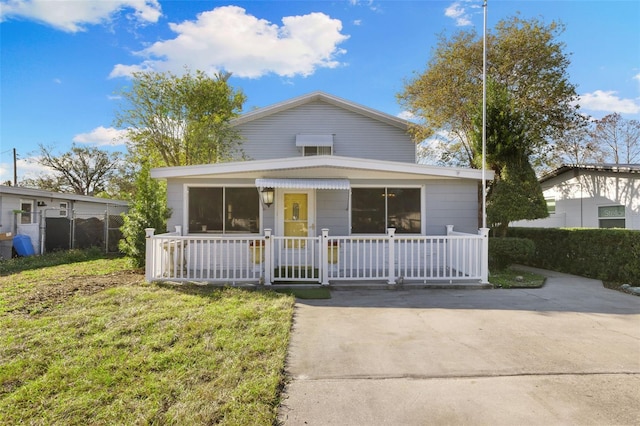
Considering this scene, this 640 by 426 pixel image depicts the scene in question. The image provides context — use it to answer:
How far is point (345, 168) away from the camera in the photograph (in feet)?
27.3

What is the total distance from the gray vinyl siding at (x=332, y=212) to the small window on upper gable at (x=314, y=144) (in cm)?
450

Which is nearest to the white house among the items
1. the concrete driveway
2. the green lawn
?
the green lawn

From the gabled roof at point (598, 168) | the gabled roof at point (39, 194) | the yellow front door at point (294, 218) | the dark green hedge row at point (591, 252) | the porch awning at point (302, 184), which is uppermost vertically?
the gabled roof at point (598, 168)

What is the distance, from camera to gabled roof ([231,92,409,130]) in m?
13.2

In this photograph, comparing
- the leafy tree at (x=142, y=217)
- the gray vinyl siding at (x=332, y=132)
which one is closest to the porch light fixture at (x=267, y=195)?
the leafy tree at (x=142, y=217)

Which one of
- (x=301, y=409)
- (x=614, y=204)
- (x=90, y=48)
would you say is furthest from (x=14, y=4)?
(x=614, y=204)

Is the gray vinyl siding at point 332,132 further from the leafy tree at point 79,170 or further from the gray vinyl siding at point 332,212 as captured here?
the leafy tree at point 79,170

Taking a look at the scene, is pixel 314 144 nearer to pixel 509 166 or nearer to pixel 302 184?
pixel 302 184

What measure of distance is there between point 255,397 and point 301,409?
0.39 m

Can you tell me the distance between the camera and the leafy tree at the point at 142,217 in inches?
353

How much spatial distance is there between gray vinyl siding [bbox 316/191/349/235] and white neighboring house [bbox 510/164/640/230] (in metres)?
8.25

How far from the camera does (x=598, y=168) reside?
1071cm

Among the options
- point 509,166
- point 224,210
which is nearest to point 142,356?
point 224,210

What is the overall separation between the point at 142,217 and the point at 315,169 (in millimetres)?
4842
